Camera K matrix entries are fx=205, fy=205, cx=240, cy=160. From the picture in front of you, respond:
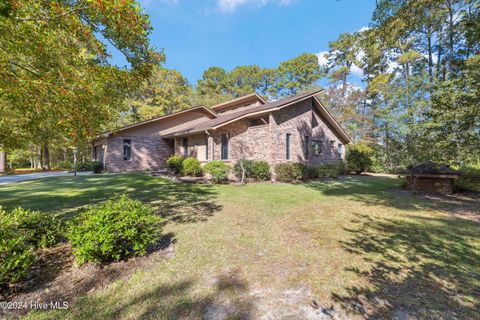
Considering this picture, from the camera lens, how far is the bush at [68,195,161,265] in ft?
10.1

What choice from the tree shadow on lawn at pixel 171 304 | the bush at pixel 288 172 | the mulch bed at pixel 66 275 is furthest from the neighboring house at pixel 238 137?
the tree shadow on lawn at pixel 171 304

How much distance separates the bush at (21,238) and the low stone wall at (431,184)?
41.9 ft

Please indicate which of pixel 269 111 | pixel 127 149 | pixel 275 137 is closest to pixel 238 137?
pixel 275 137

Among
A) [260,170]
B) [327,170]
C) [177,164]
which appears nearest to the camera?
[260,170]

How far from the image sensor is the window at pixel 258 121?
14.0 m

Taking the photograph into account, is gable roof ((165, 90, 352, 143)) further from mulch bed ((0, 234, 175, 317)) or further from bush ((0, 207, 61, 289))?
mulch bed ((0, 234, 175, 317))

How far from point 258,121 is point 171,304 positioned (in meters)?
13.2

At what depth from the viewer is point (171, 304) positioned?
7.99ft

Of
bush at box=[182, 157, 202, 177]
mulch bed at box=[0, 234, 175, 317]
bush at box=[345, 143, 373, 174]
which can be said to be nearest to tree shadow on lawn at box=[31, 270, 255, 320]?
mulch bed at box=[0, 234, 175, 317]

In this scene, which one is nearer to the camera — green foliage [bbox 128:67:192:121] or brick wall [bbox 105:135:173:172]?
brick wall [bbox 105:135:173:172]

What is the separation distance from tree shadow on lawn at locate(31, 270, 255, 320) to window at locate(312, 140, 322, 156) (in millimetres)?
14851

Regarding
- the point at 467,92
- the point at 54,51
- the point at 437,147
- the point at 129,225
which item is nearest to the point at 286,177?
the point at 437,147

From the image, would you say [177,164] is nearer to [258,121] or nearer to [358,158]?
[258,121]

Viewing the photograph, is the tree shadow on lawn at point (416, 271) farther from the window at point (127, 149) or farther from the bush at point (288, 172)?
the window at point (127, 149)
